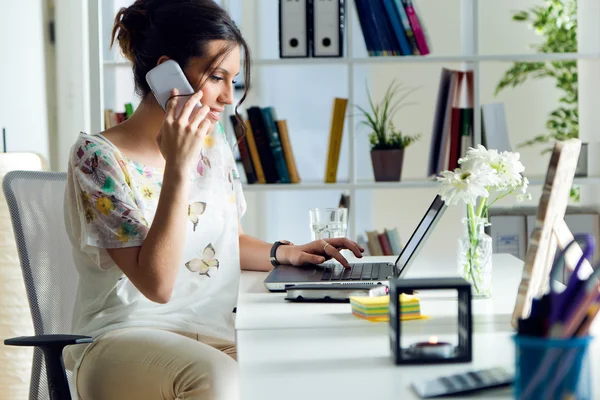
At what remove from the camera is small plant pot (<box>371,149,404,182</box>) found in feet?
10.8

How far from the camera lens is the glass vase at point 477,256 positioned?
154 centimetres

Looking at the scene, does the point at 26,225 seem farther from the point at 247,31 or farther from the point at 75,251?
the point at 247,31

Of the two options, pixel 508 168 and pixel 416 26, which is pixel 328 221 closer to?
pixel 508 168

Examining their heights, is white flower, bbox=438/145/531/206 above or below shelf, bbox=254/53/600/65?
below

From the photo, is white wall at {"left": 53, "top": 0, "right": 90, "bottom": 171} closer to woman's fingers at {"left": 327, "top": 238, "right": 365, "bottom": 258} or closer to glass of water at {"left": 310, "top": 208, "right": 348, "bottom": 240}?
glass of water at {"left": 310, "top": 208, "right": 348, "bottom": 240}

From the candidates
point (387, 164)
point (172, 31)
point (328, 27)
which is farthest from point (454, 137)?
point (172, 31)

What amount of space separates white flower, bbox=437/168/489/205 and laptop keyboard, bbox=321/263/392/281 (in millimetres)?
221

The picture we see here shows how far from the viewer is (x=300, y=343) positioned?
4.07ft

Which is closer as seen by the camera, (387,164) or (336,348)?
(336,348)

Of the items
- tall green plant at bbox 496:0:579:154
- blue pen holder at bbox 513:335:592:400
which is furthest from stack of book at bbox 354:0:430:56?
blue pen holder at bbox 513:335:592:400

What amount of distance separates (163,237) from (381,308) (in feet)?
1.44

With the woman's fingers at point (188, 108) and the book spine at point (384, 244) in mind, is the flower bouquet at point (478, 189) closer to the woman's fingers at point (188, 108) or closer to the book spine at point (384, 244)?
the woman's fingers at point (188, 108)

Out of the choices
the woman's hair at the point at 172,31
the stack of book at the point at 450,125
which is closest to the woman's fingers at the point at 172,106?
the woman's hair at the point at 172,31

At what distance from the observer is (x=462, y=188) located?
4.93 feet
